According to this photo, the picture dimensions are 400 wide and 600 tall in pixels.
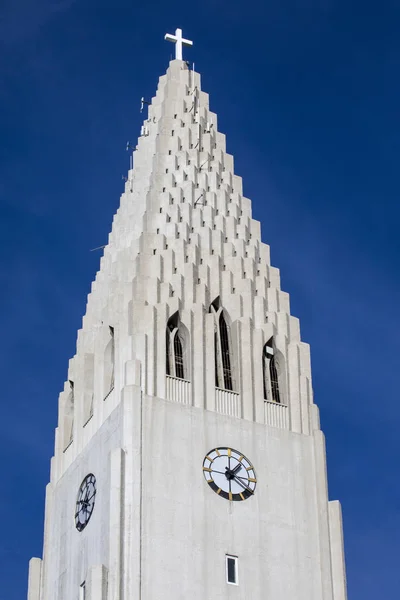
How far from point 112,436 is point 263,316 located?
10.0m

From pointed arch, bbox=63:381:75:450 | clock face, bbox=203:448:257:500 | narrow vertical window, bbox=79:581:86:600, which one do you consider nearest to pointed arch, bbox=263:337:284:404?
clock face, bbox=203:448:257:500

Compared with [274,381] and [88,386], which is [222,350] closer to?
[274,381]

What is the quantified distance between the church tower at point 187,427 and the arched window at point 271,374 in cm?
8

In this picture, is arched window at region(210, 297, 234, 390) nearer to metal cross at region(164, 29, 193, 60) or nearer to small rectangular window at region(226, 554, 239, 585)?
small rectangular window at region(226, 554, 239, 585)

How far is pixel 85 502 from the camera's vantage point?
70.8 m

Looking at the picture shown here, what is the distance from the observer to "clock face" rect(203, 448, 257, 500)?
69.2 meters


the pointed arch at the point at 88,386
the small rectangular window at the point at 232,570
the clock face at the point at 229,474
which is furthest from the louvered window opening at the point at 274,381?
the small rectangular window at the point at 232,570

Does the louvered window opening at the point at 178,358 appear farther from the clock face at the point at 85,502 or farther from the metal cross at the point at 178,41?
the metal cross at the point at 178,41

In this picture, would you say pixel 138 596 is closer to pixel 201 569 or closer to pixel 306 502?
pixel 201 569

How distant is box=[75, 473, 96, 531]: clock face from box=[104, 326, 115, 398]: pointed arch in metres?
3.88

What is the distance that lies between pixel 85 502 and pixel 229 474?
6337 mm

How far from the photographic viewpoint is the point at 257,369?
73375 mm

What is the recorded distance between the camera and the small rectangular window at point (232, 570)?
67562mm

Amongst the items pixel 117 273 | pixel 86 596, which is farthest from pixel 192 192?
pixel 86 596
